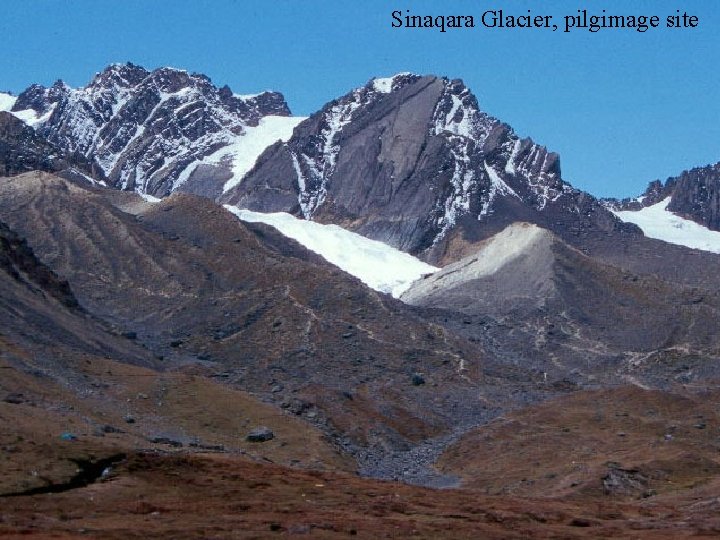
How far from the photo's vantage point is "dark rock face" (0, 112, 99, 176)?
159m

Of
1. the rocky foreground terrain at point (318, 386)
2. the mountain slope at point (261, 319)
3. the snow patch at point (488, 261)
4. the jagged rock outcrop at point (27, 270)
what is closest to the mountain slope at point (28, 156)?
the rocky foreground terrain at point (318, 386)

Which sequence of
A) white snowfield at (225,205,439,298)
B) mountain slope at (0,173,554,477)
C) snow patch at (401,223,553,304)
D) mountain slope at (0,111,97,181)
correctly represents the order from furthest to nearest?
white snowfield at (225,205,439,298) < mountain slope at (0,111,97,181) < snow patch at (401,223,553,304) < mountain slope at (0,173,554,477)

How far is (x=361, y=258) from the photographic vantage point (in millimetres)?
188250

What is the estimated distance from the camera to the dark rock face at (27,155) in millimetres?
158625

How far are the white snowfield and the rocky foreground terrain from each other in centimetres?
781

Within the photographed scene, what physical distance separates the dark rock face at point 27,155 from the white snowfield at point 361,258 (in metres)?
26.0

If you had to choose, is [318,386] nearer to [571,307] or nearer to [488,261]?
[571,307]

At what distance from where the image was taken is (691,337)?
441 feet

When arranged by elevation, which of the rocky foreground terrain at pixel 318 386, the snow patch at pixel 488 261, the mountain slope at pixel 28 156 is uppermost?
the mountain slope at pixel 28 156

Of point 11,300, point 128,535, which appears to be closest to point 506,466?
point 11,300

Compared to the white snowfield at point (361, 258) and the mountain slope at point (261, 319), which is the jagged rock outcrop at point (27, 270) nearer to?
the mountain slope at point (261, 319)

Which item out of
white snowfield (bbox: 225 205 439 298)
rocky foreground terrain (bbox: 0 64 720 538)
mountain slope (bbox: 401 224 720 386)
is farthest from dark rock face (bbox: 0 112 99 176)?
mountain slope (bbox: 401 224 720 386)

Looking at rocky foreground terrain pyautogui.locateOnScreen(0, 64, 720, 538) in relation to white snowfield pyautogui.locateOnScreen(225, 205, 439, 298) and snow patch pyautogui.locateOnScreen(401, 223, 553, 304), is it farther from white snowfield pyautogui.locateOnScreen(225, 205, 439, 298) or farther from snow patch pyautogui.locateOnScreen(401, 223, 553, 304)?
white snowfield pyautogui.locateOnScreen(225, 205, 439, 298)

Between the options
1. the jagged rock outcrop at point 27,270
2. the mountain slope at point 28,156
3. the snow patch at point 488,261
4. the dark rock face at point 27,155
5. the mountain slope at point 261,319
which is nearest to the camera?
the jagged rock outcrop at point 27,270
